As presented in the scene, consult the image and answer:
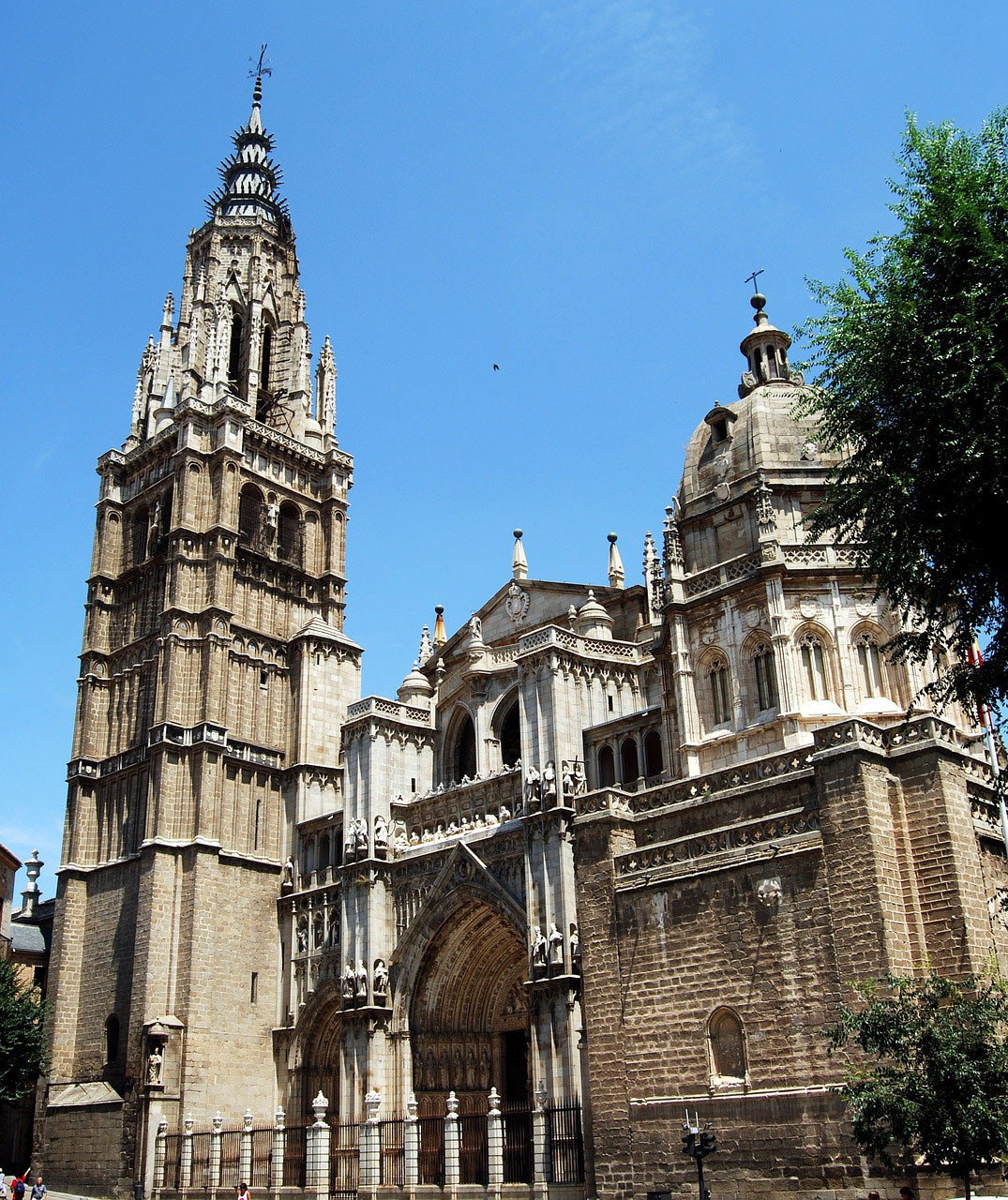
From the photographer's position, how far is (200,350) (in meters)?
46.9

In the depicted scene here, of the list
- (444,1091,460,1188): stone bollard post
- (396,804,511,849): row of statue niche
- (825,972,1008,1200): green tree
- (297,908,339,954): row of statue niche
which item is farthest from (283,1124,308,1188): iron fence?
(825,972,1008,1200): green tree

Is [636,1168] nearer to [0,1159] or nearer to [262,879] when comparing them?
[262,879]

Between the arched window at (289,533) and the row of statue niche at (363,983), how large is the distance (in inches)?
657

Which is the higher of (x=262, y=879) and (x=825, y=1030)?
(x=262, y=879)

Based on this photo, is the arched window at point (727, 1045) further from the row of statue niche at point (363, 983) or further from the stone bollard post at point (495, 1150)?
the row of statue niche at point (363, 983)

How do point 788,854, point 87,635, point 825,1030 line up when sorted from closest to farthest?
point 825,1030 < point 788,854 < point 87,635

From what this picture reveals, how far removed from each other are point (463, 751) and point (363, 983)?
8.34 m

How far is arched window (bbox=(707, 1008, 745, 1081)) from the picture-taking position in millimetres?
19203

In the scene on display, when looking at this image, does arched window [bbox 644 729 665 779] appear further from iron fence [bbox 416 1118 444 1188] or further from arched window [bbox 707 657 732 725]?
iron fence [bbox 416 1118 444 1188]

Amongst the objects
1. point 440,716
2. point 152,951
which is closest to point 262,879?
point 152,951

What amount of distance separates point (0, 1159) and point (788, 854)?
35134mm

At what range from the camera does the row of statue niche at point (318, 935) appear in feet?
122

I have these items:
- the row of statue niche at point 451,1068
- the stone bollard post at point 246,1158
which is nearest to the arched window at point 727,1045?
the row of statue niche at point 451,1068

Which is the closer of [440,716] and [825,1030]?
[825,1030]
